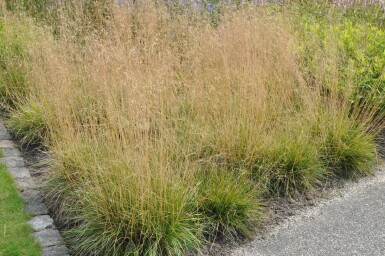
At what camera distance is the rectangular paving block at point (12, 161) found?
4250 millimetres

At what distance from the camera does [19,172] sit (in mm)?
4156

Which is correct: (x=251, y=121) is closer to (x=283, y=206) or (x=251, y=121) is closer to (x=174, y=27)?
(x=283, y=206)

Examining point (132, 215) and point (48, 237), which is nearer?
point (132, 215)

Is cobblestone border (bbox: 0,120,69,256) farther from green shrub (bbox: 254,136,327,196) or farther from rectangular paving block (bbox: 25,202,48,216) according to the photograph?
green shrub (bbox: 254,136,327,196)

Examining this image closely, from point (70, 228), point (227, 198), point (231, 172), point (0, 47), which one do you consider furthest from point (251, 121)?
point (0, 47)

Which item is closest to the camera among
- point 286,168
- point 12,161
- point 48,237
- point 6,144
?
point 48,237

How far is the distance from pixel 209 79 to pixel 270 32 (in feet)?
3.06

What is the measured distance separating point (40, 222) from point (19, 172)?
2.56 ft

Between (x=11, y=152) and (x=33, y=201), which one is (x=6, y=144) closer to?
(x=11, y=152)

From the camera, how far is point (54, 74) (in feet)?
14.3

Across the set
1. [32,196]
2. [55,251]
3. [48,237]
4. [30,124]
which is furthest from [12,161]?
[55,251]

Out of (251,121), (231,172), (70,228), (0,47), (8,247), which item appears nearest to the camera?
(8,247)

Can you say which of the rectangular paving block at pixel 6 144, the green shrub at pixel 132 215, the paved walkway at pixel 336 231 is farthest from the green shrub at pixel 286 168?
the rectangular paving block at pixel 6 144

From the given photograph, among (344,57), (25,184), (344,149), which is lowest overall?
(344,149)
